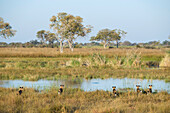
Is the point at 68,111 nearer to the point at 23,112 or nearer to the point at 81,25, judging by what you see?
the point at 23,112

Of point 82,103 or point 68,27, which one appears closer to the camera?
point 82,103

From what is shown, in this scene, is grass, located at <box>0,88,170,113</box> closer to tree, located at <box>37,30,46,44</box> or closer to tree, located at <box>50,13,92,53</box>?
tree, located at <box>50,13,92,53</box>

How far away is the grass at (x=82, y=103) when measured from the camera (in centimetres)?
798

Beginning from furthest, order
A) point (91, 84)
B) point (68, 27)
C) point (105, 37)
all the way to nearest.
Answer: point (105, 37), point (68, 27), point (91, 84)

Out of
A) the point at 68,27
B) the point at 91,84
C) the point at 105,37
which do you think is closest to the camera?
the point at 91,84

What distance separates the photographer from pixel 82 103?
9219mm

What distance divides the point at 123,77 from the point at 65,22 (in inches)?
1728

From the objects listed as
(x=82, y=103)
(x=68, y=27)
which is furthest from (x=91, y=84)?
(x=68, y=27)

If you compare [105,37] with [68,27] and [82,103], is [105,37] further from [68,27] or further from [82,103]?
[82,103]

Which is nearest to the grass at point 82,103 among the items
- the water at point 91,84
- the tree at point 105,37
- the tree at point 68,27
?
the water at point 91,84

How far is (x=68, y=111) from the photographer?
8039 millimetres

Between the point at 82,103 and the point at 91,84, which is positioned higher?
the point at 82,103

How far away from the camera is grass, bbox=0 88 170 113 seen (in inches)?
314

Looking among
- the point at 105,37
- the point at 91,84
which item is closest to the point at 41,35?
the point at 105,37
